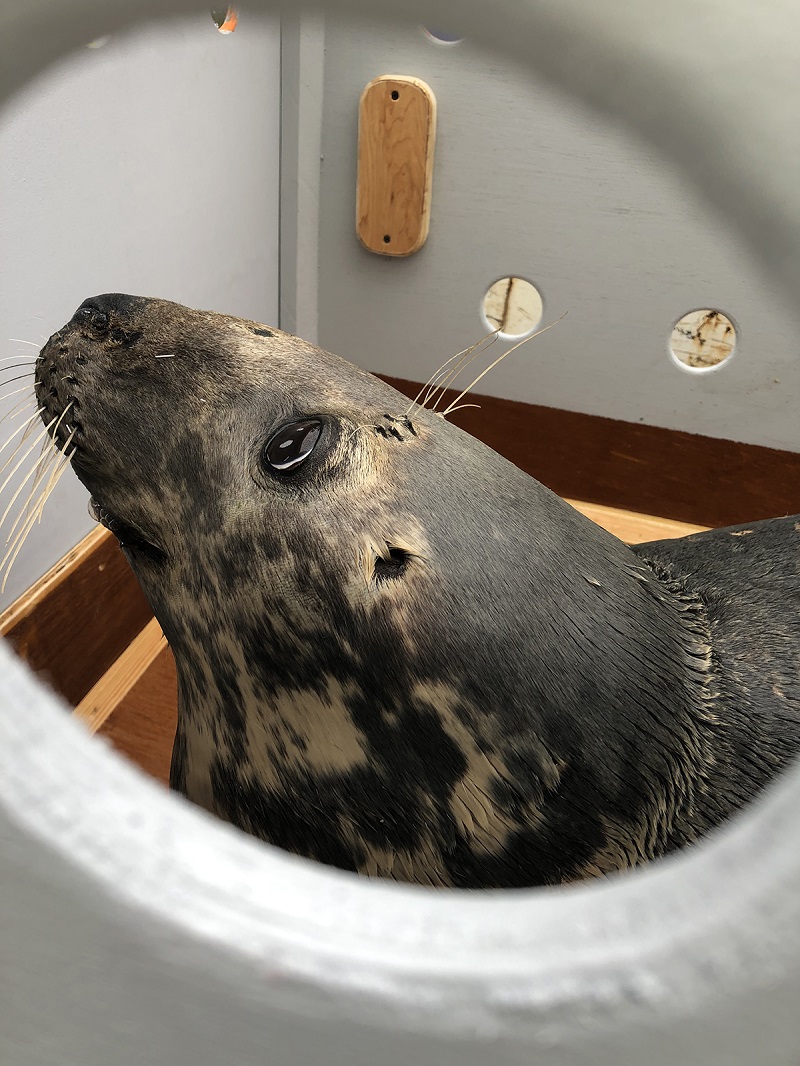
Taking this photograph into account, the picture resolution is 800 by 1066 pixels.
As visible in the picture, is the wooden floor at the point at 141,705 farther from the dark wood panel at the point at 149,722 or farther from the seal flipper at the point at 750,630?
the seal flipper at the point at 750,630

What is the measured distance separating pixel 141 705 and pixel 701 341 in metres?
1.10

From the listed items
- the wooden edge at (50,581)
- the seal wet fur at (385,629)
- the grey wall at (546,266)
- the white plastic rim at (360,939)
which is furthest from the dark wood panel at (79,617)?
the white plastic rim at (360,939)

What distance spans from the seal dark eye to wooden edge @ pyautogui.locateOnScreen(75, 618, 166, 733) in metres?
0.72

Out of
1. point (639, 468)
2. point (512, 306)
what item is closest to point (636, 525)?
point (639, 468)

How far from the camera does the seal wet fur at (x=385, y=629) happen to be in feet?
2.13

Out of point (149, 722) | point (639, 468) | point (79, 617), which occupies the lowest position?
point (149, 722)

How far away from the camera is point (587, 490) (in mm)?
1781

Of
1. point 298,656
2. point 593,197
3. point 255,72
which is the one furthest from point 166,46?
point 298,656

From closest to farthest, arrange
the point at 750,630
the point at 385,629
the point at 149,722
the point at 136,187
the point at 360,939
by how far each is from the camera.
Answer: the point at 360,939, the point at 385,629, the point at 750,630, the point at 136,187, the point at 149,722

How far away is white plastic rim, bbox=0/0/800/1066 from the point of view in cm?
25

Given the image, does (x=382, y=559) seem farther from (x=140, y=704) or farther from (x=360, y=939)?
(x=140, y=704)

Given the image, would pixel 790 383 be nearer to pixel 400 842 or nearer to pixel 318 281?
pixel 318 281

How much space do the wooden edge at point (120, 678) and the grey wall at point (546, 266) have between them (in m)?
0.67

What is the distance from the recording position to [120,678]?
1.42 metres
